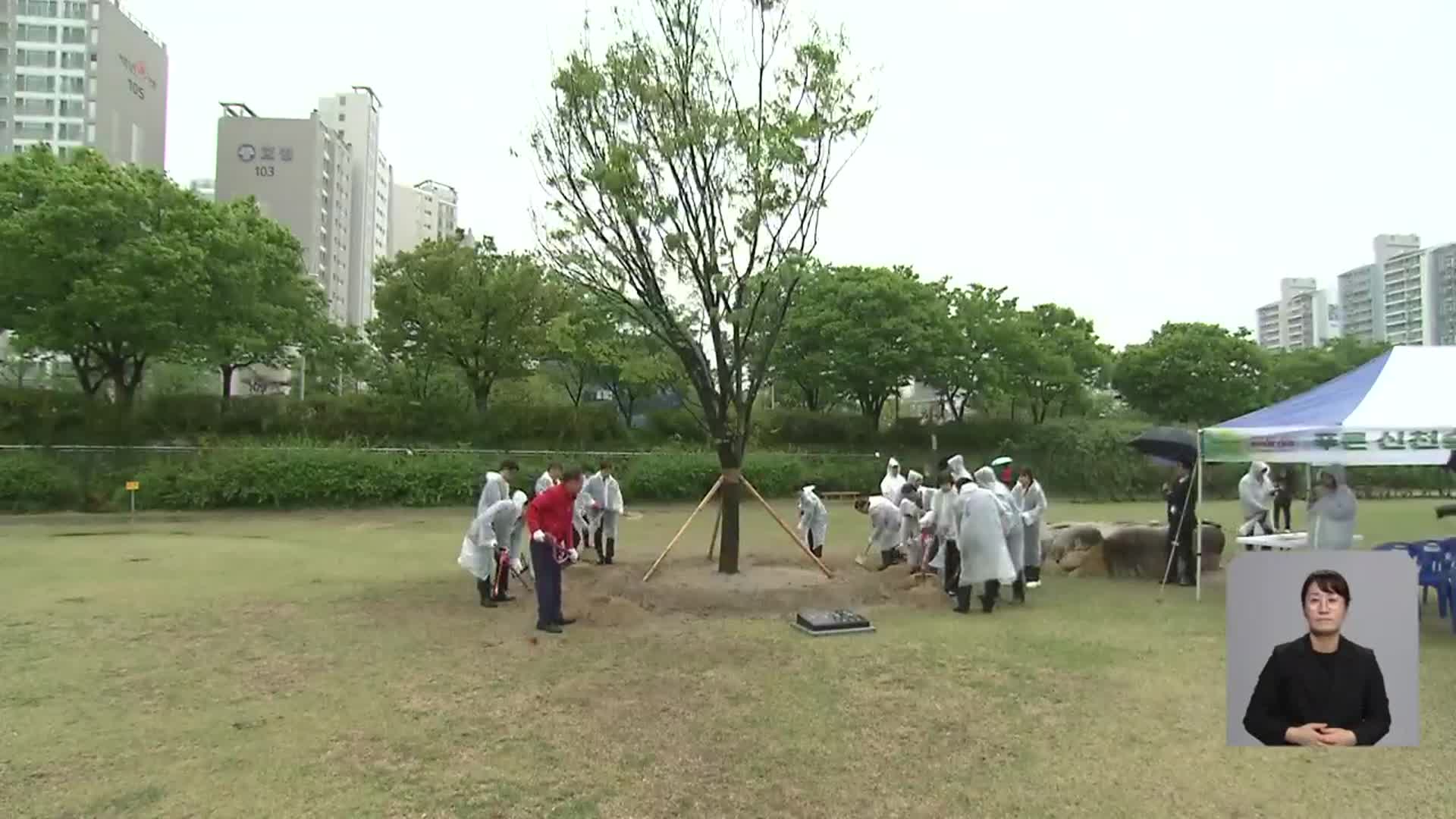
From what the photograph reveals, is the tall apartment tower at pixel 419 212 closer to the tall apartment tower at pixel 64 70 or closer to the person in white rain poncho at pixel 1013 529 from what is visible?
the tall apartment tower at pixel 64 70

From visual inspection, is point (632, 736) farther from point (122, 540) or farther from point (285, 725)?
point (122, 540)

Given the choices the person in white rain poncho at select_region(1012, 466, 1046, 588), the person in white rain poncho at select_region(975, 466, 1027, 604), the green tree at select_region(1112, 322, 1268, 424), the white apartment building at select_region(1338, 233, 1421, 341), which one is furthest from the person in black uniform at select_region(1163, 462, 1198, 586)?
the white apartment building at select_region(1338, 233, 1421, 341)

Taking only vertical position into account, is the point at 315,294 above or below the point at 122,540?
above

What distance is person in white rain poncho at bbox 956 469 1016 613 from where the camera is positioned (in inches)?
369

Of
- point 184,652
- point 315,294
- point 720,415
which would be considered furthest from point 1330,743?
point 315,294

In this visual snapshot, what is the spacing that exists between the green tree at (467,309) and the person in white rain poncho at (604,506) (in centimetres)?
1452

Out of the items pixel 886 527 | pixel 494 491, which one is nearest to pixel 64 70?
pixel 494 491

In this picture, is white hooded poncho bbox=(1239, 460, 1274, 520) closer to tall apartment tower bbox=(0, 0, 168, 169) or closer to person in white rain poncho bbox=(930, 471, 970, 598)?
person in white rain poncho bbox=(930, 471, 970, 598)

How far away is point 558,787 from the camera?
4.60 m

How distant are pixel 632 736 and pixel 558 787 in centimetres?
86

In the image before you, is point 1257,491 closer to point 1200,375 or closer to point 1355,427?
point 1355,427

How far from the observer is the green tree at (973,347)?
3077 cm

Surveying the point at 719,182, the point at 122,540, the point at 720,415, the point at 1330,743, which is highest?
the point at 719,182

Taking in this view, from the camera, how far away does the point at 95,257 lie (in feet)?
68.9
